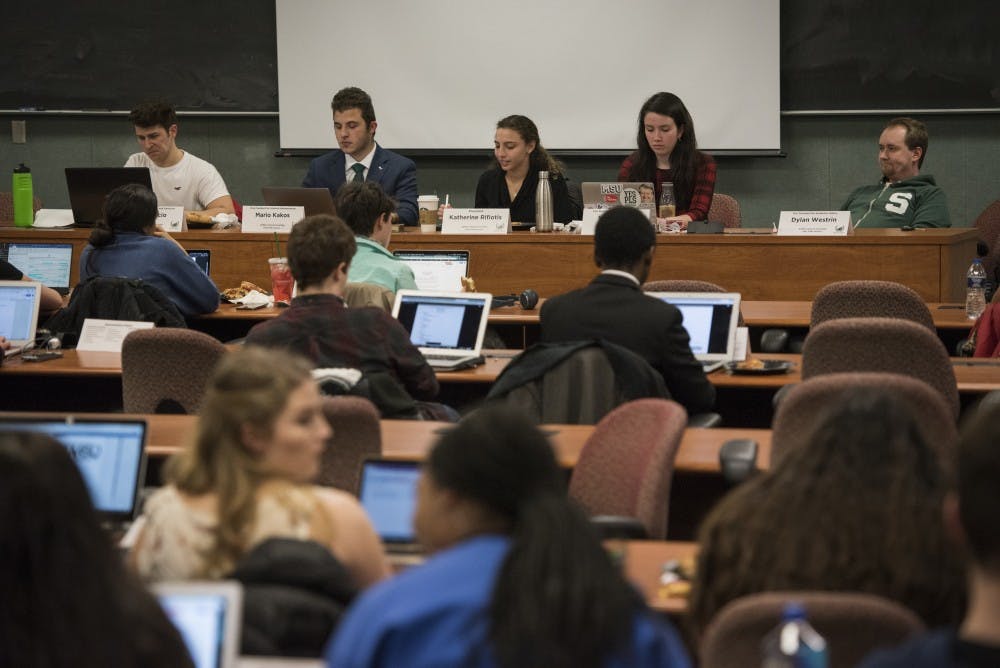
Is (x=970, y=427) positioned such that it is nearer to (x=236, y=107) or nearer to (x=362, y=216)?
(x=362, y=216)

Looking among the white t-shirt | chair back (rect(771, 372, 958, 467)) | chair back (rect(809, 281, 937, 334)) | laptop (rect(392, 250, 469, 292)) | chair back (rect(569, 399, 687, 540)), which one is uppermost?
the white t-shirt

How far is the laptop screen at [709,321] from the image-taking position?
5.27 meters

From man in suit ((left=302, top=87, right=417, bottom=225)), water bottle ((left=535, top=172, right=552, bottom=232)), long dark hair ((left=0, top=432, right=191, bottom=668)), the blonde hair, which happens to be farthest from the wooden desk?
long dark hair ((left=0, top=432, right=191, bottom=668))

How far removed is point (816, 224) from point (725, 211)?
122cm

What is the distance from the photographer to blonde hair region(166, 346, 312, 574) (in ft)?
7.67

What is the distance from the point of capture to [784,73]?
9320 mm

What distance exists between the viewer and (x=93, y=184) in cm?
722

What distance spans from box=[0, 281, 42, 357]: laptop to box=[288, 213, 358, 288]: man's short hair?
1691 mm

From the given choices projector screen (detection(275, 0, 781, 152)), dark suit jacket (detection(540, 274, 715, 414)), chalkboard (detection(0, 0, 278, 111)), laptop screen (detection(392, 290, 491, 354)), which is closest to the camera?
dark suit jacket (detection(540, 274, 715, 414))

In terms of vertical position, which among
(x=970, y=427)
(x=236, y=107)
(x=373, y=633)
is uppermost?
(x=236, y=107)

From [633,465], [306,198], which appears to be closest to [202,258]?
[306,198]

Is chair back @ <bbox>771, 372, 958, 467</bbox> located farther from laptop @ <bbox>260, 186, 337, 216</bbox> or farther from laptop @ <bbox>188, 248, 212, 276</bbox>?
laptop @ <bbox>188, 248, 212, 276</bbox>

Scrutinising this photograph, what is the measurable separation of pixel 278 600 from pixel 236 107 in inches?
316

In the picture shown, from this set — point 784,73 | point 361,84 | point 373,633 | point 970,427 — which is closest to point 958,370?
point 970,427
